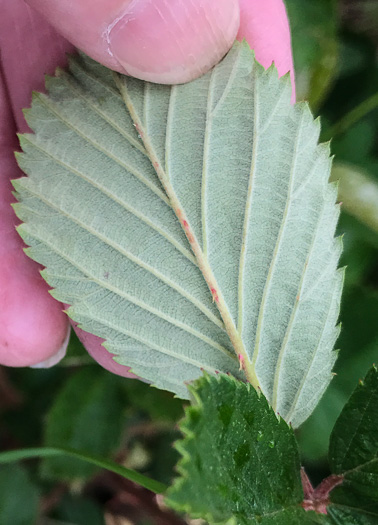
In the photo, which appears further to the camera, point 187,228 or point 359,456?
point 187,228

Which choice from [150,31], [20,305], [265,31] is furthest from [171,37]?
[20,305]

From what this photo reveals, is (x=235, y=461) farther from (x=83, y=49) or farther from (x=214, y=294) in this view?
(x=83, y=49)

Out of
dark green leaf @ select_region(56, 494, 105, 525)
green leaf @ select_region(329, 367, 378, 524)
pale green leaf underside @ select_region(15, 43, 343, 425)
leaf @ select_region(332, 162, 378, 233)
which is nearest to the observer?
green leaf @ select_region(329, 367, 378, 524)

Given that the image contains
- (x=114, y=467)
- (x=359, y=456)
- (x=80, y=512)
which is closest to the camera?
(x=359, y=456)

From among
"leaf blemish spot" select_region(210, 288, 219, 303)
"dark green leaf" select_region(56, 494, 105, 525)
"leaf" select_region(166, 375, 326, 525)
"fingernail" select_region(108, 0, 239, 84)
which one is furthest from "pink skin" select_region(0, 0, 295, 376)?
"dark green leaf" select_region(56, 494, 105, 525)

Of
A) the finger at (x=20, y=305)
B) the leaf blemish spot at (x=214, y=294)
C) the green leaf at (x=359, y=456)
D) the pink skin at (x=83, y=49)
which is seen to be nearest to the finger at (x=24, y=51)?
the pink skin at (x=83, y=49)

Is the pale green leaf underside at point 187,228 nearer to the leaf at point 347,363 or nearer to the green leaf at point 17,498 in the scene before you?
the leaf at point 347,363

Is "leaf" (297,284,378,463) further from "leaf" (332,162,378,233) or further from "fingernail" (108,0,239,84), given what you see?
"fingernail" (108,0,239,84)

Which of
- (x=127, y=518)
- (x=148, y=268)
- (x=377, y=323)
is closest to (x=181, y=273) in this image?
(x=148, y=268)
